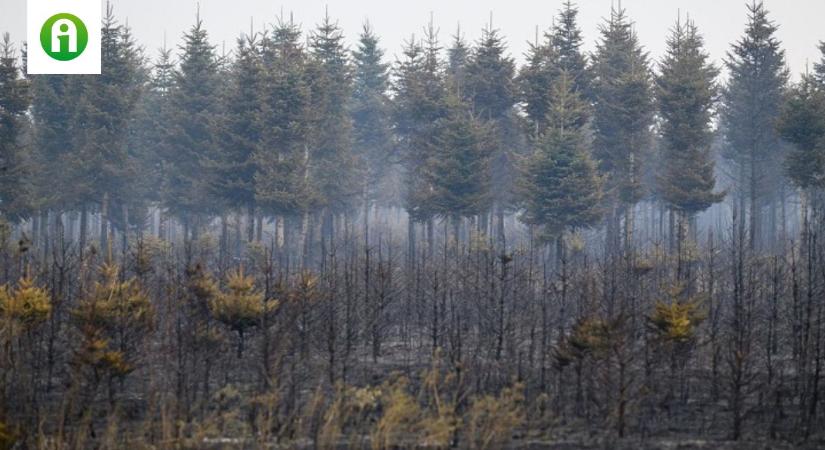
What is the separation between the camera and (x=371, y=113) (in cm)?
6084

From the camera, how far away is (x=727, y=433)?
15750 mm

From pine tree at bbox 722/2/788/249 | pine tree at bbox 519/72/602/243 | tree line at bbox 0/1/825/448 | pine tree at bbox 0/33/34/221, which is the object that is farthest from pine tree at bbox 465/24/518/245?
pine tree at bbox 0/33/34/221

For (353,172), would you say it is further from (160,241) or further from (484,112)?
(160,241)

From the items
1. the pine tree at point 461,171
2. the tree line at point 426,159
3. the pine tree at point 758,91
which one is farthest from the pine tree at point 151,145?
the pine tree at point 758,91

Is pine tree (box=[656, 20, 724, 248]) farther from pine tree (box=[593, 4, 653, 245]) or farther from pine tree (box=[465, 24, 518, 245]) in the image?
pine tree (box=[465, 24, 518, 245])

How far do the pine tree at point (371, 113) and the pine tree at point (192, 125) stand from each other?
8.92 metres

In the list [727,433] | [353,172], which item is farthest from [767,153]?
[727,433]

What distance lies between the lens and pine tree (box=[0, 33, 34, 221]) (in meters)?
42.3

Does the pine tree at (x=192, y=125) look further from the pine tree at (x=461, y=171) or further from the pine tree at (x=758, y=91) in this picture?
the pine tree at (x=758, y=91)

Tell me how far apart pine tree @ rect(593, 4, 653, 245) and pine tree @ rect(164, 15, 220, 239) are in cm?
1995

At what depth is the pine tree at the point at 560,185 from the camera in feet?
140

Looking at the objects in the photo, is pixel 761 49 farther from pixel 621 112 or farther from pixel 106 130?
pixel 106 130

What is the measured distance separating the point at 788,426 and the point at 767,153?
38891 mm

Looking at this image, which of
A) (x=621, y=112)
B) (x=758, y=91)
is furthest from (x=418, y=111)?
(x=758, y=91)
